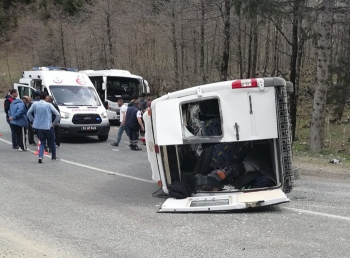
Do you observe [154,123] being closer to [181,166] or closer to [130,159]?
[181,166]

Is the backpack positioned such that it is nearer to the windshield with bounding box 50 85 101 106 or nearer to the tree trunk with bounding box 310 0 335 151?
the tree trunk with bounding box 310 0 335 151

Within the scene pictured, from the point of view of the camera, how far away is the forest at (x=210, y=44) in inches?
632

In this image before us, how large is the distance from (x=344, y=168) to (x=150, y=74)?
25.3 metres

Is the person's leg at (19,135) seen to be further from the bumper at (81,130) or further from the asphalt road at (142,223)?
the asphalt road at (142,223)

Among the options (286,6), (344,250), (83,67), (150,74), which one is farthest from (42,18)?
(344,250)

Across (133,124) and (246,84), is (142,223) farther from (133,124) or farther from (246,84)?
(133,124)

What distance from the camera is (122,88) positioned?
24.8m

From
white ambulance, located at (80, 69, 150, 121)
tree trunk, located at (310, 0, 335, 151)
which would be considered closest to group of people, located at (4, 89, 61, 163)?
tree trunk, located at (310, 0, 335, 151)

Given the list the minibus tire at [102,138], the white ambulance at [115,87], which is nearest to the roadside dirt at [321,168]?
the minibus tire at [102,138]

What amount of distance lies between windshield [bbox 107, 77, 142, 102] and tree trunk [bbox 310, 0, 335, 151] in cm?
1139

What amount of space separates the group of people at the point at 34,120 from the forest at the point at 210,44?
7.80m

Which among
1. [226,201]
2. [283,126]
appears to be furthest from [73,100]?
[283,126]

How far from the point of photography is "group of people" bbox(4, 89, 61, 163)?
11.6m

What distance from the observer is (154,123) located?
25.0 ft
